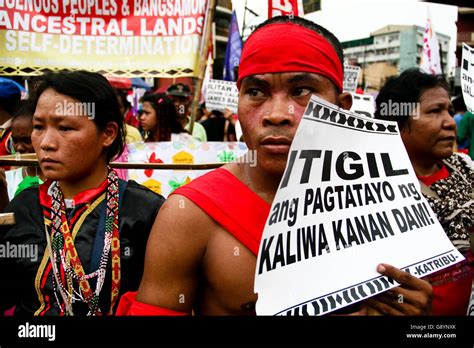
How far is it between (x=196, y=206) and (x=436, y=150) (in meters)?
1.44

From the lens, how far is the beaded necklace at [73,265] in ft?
6.40

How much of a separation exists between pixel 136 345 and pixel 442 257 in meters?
0.83

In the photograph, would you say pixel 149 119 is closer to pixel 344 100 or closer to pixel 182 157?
pixel 182 157

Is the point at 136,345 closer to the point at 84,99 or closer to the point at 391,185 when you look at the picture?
the point at 391,185

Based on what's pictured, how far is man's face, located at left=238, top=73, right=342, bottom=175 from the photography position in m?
1.63

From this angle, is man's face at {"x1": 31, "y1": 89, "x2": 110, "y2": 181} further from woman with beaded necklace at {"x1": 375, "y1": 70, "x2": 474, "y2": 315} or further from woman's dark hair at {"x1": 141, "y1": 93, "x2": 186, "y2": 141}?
woman's dark hair at {"x1": 141, "y1": 93, "x2": 186, "y2": 141}

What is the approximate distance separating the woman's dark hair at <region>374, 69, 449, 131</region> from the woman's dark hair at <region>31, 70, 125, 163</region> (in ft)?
4.10

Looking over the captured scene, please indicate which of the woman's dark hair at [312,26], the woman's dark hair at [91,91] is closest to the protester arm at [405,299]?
the woman's dark hair at [312,26]

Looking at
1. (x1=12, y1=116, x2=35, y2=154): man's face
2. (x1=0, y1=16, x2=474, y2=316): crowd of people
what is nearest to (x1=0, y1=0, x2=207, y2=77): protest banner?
(x1=12, y1=116, x2=35, y2=154): man's face

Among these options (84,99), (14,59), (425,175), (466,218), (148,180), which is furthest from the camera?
(148,180)

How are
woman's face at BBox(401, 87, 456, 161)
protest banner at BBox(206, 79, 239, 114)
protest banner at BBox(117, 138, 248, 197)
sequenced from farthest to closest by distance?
1. protest banner at BBox(206, 79, 239, 114)
2. protest banner at BBox(117, 138, 248, 197)
3. woman's face at BBox(401, 87, 456, 161)

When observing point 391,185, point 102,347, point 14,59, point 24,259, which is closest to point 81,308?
point 24,259

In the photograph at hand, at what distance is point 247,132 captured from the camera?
1731 mm

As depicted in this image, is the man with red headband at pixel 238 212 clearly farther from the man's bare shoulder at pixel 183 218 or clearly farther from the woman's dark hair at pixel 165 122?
the woman's dark hair at pixel 165 122
